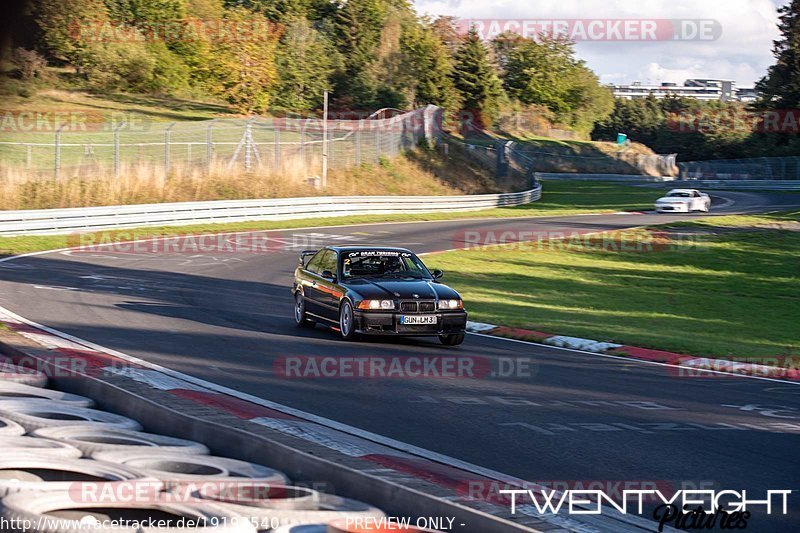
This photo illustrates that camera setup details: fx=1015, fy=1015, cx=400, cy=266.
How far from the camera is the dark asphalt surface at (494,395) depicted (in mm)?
8297

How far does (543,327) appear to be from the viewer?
60.1ft

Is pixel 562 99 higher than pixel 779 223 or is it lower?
higher

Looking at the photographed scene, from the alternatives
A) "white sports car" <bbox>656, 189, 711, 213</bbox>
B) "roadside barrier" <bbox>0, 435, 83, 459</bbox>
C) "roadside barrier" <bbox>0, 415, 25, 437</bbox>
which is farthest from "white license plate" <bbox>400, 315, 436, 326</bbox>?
"white sports car" <bbox>656, 189, 711, 213</bbox>

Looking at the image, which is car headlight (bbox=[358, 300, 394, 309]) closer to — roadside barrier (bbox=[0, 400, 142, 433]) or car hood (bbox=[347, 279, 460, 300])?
car hood (bbox=[347, 279, 460, 300])

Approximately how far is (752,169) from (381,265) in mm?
78765

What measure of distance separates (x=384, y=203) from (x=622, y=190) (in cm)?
3053

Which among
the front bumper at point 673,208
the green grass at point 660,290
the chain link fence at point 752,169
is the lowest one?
the green grass at point 660,290

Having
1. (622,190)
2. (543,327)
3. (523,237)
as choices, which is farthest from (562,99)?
(543,327)

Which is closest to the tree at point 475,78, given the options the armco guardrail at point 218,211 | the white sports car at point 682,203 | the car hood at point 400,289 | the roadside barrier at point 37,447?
the armco guardrail at point 218,211

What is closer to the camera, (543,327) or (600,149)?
(543,327)

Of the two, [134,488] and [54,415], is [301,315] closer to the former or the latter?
[54,415]

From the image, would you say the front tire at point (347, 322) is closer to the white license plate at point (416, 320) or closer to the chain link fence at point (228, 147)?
the white license plate at point (416, 320)

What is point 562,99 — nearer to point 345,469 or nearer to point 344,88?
point 344,88

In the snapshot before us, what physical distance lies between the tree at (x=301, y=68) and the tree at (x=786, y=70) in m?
40.4
